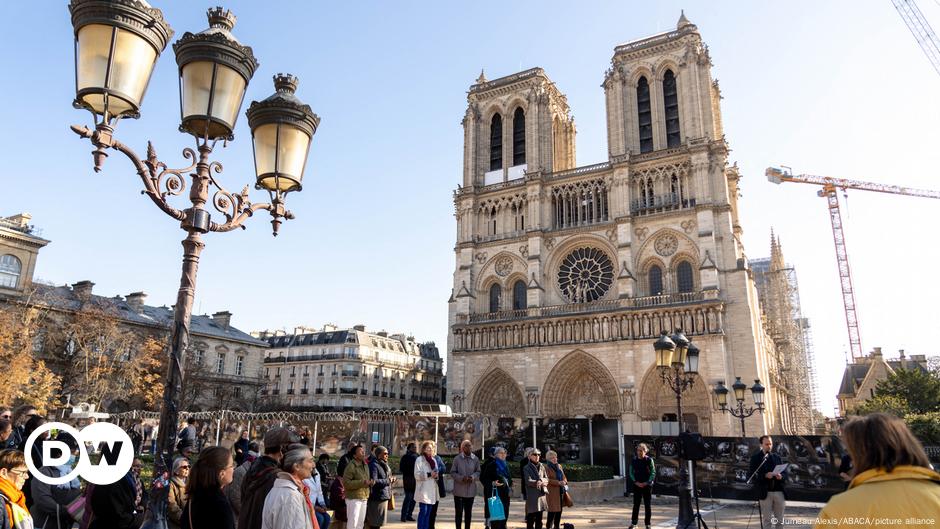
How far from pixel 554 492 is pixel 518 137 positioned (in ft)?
99.2

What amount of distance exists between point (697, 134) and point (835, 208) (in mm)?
A: 46575

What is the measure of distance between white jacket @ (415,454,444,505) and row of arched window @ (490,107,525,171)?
2946 cm

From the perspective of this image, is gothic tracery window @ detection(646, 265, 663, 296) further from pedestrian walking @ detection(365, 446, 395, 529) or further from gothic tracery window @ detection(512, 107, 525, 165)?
pedestrian walking @ detection(365, 446, 395, 529)

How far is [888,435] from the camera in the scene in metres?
2.25

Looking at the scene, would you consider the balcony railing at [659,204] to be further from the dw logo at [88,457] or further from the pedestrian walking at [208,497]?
the pedestrian walking at [208,497]

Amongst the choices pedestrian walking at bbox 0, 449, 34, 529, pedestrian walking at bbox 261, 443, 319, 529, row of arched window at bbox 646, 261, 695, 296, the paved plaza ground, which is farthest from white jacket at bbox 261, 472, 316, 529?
row of arched window at bbox 646, 261, 695, 296

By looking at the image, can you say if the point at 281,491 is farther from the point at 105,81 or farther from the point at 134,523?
the point at 105,81

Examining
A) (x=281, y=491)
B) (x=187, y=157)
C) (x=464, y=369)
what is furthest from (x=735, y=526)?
(x=464, y=369)

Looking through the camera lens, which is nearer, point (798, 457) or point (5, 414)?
point (5, 414)

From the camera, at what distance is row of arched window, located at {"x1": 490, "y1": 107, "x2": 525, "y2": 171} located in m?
36.6

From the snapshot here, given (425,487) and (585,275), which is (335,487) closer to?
(425,487)

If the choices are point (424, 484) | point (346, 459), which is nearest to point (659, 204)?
point (424, 484)

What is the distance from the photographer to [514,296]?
3400cm

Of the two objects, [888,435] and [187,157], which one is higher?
[187,157]
